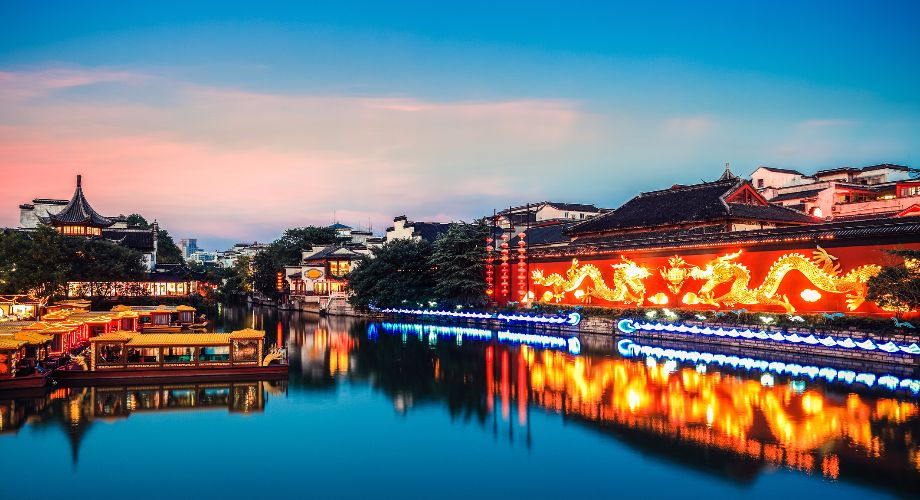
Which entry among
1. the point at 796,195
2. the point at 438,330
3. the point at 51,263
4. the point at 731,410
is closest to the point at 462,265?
the point at 438,330

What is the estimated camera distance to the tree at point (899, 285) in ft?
58.7

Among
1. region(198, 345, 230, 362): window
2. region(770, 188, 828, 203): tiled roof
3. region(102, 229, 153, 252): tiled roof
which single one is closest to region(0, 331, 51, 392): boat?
region(198, 345, 230, 362): window

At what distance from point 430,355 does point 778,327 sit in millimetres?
10615

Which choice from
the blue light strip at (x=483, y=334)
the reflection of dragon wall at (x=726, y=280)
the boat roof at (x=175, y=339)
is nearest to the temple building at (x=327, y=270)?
the blue light strip at (x=483, y=334)

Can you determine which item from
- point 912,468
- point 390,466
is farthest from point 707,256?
point 390,466

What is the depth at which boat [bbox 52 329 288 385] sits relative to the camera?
16.5 m

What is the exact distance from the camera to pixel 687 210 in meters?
29.5

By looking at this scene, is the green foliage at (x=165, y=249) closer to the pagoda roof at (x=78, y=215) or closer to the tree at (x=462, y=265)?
the pagoda roof at (x=78, y=215)

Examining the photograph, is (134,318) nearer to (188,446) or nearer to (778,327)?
(188,446)

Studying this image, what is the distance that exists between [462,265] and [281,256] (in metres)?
27.7

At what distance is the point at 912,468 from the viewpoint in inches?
389

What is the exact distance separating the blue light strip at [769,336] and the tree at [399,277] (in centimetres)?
1498

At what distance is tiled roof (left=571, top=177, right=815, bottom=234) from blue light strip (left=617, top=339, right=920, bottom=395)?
294 inches

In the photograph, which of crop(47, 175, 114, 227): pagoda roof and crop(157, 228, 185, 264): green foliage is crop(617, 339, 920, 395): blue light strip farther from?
crop(157, 228, 185, 264): green foliage
